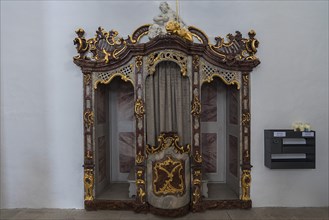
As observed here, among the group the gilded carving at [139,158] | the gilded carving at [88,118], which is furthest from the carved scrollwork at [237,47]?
the gilded carving at [88,118]

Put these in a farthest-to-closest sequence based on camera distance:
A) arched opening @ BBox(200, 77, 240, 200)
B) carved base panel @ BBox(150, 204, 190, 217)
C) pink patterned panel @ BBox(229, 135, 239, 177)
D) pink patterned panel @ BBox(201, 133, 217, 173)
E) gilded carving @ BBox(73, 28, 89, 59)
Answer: pink patterned panel @ BBox(201, 133, 217, 173), arched opening @ BBox(200, 77, 240, 200), pink patterned panel @ BBox(229, 135, 239, 177), gilded carving @ BBox(73, 28, 89, 59), carved base panel @ BBox(150, 204, 190, 217)

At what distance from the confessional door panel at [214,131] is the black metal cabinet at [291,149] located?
772mm

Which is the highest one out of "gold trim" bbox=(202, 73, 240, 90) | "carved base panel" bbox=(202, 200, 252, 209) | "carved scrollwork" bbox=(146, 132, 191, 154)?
"gold trim" bbox=(202, 73, 240, 90)

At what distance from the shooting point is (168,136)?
9.19 ft

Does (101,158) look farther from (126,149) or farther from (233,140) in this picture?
(233,140)

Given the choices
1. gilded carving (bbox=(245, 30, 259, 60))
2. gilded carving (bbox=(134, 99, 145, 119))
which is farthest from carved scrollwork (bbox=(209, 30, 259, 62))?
gilded carving (bbox=(134, 99, 145, 119))

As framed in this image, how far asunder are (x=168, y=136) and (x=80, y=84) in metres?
1.35

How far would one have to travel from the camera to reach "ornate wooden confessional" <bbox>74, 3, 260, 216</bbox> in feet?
9.20

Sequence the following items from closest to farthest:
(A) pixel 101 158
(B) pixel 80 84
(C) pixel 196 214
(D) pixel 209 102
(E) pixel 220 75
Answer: (C) pixel 196 214
(E) pixel 220 75
(B) pixel 80 84
(A) pixel 101 158
(D) pixel 209 102

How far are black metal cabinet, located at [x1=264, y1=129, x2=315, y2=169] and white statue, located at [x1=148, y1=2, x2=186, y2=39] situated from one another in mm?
1871

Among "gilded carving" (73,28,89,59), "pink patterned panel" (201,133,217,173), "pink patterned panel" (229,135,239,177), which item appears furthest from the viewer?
"pink patterned panel" (201,133,217,173)

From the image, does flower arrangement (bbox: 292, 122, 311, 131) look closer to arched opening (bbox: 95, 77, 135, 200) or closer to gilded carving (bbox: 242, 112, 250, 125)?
gilded carving (bbox: 242, 112, 250, 125)

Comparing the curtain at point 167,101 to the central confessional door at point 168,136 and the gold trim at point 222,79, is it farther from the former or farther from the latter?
the gold trim at point 222,79

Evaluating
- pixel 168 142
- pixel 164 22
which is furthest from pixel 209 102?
pixel 164 22
